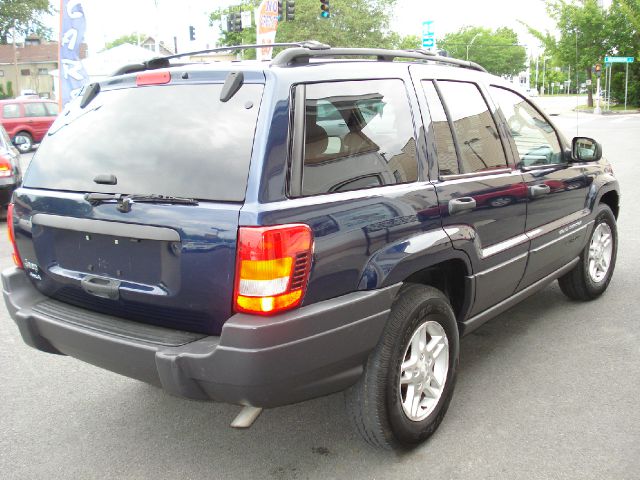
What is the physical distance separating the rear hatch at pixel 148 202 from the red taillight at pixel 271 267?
53 mm

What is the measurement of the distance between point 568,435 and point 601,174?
97.2 inches

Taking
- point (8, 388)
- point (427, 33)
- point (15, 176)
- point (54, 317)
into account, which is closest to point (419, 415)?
point (54, 317)

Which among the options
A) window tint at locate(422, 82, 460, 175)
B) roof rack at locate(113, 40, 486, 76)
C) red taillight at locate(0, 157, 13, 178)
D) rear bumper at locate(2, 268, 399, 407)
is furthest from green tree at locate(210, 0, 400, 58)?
rear bumper at locate(2, 268, 399, 407)

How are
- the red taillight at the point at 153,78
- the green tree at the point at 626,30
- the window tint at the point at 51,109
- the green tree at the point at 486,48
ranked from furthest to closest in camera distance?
1. the green tree at the point at 486,48
2. the green tree at the point at 626,30
3. the window tint at the point at 51,109
4. the red taillight at the point at 153,78

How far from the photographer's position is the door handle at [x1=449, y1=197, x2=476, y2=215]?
126 inches

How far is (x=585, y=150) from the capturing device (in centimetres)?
454

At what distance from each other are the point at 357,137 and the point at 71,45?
1203 cm

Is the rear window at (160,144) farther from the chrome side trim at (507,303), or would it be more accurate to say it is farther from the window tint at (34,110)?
the window tint at (34,110)

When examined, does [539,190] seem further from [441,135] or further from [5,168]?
[5,168]

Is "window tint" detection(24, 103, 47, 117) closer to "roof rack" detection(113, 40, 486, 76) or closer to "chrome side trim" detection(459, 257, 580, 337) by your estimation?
"roof rack" detection(113, 40, 486, 76)

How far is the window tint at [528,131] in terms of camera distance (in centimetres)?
396

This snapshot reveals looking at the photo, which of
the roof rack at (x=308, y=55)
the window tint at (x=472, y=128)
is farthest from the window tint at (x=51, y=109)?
the window tint at (x=472, y=128)

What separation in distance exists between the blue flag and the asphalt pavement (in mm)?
10183

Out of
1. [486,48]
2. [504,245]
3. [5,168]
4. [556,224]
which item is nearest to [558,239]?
[556,224]
